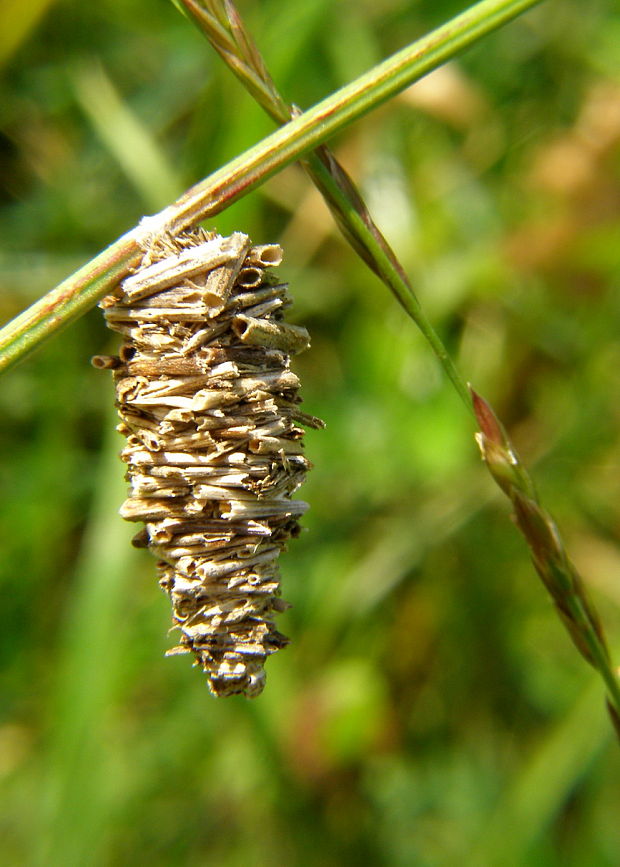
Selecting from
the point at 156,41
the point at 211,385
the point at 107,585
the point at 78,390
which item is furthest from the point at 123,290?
the point at 156,41

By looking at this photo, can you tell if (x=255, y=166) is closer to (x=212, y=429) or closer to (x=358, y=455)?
(x=212, y=429)

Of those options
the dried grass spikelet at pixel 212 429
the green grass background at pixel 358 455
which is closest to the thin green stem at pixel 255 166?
the dried grass spikelet at pixel 212 429

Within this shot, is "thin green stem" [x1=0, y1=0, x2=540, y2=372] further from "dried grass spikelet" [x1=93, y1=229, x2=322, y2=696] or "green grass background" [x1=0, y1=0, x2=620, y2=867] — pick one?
"green grass background" [x1=0, y1=0, x2=620, y2=867]

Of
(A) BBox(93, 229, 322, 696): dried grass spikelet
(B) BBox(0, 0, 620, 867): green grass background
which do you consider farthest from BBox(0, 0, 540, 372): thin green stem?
(B) BBox(0, 0, 620, 867): green grass background

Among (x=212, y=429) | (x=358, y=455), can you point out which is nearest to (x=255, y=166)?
(x=212, y=429)

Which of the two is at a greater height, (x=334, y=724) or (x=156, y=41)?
(x=156, y=41)

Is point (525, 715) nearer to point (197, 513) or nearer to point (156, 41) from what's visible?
point (197, 513)

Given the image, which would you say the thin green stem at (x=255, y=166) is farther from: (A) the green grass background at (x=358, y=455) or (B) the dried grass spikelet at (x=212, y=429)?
(A) the green grass background at (x=358, y=455)
